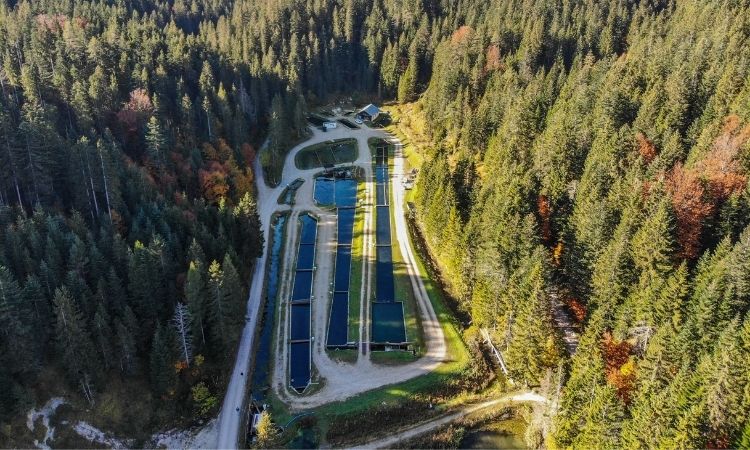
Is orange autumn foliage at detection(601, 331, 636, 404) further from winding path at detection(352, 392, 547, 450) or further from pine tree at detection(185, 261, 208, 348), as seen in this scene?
pine tree at detection(185, 261, 208, 348)

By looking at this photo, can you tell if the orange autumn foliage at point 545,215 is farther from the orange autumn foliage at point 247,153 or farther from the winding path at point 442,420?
the orange autumn foliage at point 247,153

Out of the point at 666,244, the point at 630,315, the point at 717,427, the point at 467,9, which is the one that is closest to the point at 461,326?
the point at 630,315

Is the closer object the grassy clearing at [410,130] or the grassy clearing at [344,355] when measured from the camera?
the grassy clearing at [344,355]

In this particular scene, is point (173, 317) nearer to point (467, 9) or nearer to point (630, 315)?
point (630, 315)

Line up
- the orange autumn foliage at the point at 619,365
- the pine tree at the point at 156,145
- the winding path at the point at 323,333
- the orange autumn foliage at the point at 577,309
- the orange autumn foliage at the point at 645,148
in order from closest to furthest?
the orange autumn foliage at the point at 619,365, the winding path at the point at 323,333, the orange autumn foliage at the point at 577,309, the orange autumn foliage at the point at 645,148, the pine tree at the point at 156,145

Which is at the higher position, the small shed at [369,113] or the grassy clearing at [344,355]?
the small shed at [369,113]

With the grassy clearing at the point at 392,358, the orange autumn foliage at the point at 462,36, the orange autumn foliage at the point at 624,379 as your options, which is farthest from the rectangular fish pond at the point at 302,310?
the orange autumn foliage at the point at 462,36
